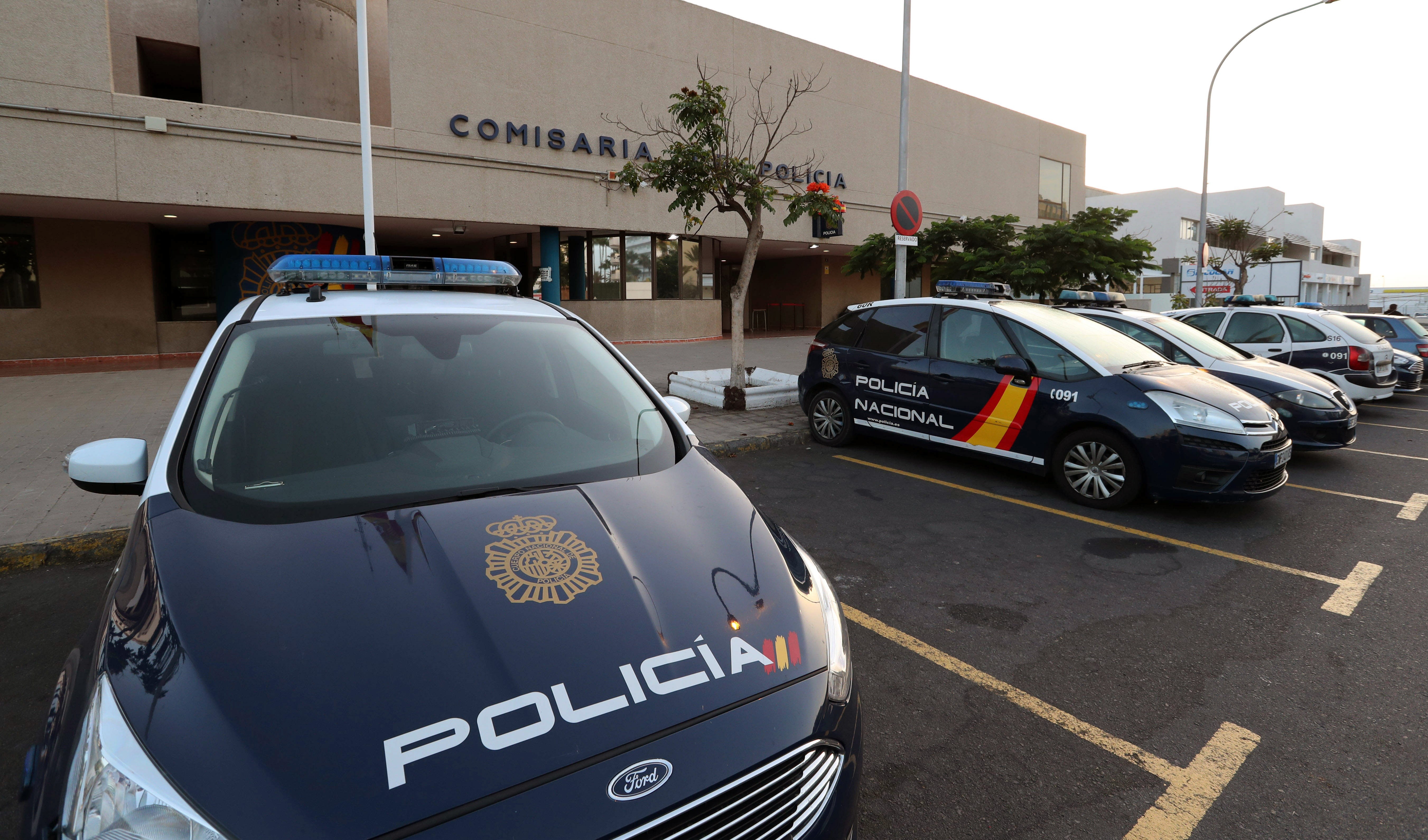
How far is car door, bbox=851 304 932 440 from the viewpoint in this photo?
22.4 ft

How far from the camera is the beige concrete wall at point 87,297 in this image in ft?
49.7

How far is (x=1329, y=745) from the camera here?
279 centimetres

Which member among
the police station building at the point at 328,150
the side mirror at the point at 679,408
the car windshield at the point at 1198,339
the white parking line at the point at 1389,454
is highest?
the police station building at the point at 328,150

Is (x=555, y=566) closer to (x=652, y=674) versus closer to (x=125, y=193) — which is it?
(x=652, y=674)

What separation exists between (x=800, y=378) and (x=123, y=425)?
7.38 meters

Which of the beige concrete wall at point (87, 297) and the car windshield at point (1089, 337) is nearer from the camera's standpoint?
the car windshield at point (1089, 337)

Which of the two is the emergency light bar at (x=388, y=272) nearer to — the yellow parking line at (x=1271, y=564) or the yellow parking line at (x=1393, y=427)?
the yellow parking line at (x=1271, y=564)

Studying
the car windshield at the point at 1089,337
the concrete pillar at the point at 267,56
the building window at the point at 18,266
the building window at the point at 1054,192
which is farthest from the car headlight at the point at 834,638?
the building window at the point at 1054,192

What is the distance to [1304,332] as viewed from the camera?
10.4 m

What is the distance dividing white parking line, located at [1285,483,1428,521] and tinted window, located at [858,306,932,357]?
3542 millimetres

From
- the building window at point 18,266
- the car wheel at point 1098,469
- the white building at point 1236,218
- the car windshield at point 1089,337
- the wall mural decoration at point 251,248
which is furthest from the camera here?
the white building at point 1236,218

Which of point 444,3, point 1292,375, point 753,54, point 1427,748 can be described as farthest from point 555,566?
point 753,54

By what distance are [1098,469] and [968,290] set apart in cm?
266

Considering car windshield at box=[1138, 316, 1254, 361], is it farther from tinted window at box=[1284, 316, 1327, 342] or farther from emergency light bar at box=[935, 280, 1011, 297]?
tinted window at box=[1284, 316, 1327, 342]
